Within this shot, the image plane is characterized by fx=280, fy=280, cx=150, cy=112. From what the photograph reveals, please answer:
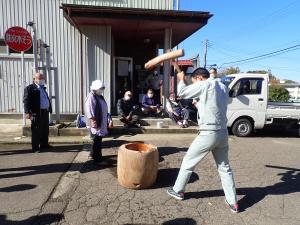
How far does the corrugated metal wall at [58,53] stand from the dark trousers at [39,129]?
317 centimetres

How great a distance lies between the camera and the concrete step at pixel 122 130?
8.10 m

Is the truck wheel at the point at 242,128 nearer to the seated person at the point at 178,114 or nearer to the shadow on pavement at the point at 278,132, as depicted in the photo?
the shadow on pavement at the point at 278,132

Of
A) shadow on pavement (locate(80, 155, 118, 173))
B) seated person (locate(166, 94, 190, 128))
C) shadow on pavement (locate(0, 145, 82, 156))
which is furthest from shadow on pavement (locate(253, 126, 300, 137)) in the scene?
shadow on pavement (locate(0, 145, 82, 156))

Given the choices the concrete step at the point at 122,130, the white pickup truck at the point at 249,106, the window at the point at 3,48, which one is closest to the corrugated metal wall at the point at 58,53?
the window at the point at 3,48

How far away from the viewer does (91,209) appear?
387 cm

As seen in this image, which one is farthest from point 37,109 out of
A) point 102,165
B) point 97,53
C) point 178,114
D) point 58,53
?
point 178,114

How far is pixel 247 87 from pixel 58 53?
6.54 m

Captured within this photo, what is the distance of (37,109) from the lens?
641 centimetres

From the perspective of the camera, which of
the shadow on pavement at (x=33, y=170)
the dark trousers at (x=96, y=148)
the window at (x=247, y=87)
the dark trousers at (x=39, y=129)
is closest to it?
the shadow on pavement at (x=33, y=170)

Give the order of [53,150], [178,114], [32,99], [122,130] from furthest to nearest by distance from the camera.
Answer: [178,114] → [122,130] → [53,150] → [32,99]

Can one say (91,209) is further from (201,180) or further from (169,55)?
(169,55)

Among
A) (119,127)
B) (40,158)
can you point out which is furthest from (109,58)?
(40,158)

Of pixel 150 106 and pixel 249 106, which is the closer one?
pixel 249 106

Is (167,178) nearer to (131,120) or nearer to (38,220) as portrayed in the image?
(38,220)
